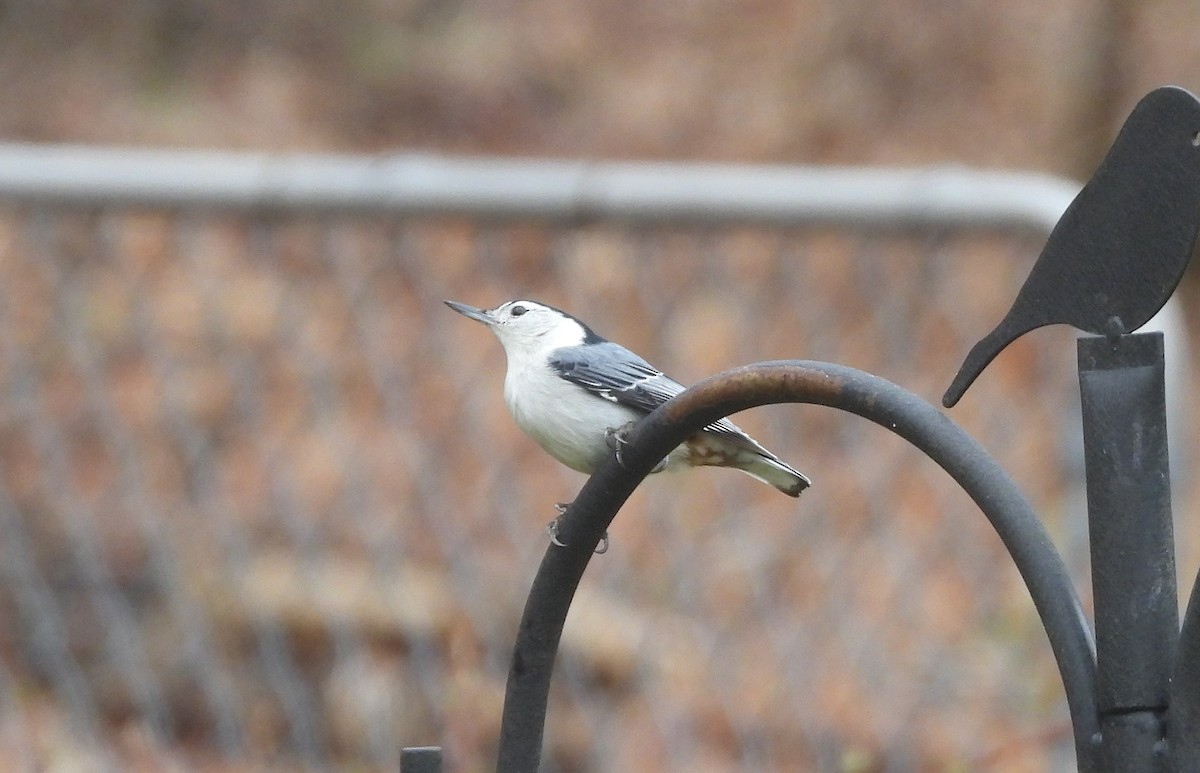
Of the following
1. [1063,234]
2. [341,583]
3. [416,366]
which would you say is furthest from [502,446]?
[1063,234]

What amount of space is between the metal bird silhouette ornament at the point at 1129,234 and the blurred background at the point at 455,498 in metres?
1.48

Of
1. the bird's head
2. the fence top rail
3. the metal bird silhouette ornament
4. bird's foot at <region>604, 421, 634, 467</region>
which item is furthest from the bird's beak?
the metal bird silhouette ornament

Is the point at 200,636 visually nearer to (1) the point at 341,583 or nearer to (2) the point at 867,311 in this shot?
(1) the point at 341,583

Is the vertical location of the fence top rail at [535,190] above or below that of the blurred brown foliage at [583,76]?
below

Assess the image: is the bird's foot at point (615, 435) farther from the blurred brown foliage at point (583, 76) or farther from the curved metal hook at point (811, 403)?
the blurred brown foliage at point (583, 76)

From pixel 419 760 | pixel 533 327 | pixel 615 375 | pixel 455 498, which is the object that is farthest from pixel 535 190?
pixel 455 498

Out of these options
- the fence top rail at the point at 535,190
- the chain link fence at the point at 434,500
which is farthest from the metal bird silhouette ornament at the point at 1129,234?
the chain link fence at the point at 434,500

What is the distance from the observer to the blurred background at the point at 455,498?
3.48 meters

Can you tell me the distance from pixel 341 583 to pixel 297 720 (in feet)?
2.45

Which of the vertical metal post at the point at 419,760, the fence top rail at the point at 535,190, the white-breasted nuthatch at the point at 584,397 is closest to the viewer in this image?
the vertical metal post at the point at 419,760

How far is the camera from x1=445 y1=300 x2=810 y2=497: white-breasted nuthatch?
1738mm

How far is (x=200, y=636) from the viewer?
12.2ft

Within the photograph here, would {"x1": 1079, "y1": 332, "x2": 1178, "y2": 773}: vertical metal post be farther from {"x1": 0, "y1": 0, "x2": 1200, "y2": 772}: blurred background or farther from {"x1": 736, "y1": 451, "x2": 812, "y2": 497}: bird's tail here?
{"x1": 0, "y1": 0, "x2": 1200, "y2": 772}: blurred background

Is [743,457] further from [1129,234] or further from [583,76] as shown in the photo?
[583,76]
